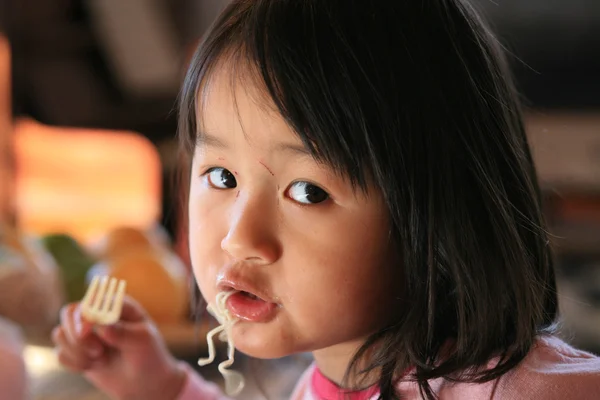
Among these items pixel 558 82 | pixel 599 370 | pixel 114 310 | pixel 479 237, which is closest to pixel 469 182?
pixel 479 237

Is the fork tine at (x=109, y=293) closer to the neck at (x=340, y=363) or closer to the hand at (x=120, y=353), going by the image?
the hand at (x=120, y=353)

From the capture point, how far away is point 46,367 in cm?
90

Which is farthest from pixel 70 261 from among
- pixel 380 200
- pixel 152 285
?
pixel 380 200

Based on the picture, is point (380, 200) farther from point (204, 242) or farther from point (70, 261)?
point (70, 261)

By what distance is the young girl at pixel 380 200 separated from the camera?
0.52 meters

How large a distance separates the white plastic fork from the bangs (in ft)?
0.73

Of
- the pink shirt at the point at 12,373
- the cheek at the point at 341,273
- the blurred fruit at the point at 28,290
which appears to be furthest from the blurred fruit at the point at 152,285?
the cheek at the point at 341,273

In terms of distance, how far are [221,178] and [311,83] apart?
0.37 feet

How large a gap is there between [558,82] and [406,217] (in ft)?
7.47

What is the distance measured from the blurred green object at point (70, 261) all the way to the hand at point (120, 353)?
0.48 m

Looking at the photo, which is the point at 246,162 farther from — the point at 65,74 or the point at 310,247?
the point at 65,74

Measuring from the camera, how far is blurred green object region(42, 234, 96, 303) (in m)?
1.20

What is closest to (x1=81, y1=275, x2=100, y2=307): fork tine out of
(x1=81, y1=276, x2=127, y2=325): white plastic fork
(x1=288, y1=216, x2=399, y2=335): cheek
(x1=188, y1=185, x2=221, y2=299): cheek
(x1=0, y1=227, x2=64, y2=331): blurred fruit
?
(x1=81, y1=276, x2=127, y2=325): white plastic fork

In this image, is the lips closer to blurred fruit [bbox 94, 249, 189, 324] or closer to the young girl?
the young girl
